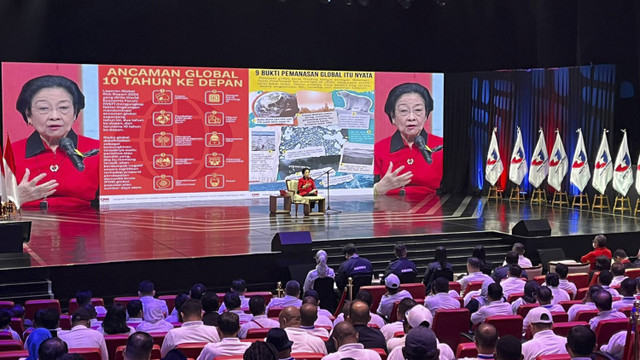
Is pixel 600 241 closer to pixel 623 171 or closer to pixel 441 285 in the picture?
Result: pixel 441 285

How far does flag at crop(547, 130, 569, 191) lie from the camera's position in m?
21.4

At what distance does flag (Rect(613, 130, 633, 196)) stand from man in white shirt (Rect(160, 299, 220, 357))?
15442mm

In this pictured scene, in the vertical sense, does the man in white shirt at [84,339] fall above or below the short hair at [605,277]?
below

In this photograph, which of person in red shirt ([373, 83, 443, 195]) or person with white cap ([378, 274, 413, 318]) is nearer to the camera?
person with white cap ([378, 274, 413, 318])

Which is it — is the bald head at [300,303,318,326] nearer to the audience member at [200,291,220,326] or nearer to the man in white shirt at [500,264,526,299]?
the audience member at [200,291,220,326]

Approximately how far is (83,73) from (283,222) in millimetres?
7010

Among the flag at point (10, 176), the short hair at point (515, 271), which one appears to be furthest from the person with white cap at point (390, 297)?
the flag at point (10, 176)

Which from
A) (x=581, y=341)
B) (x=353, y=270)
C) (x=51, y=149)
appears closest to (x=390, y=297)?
(x=353, y=270)

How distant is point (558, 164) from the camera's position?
70.4 ft

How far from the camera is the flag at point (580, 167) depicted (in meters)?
20.8

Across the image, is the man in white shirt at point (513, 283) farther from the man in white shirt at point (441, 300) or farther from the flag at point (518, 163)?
the flag at point (518, 163)

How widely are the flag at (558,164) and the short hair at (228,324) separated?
17.0 metres

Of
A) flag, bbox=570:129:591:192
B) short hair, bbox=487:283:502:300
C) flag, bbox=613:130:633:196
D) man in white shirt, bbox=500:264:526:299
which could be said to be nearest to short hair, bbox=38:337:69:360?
short hair, bbox=487:283:502:300

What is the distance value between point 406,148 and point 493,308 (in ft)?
53.1
